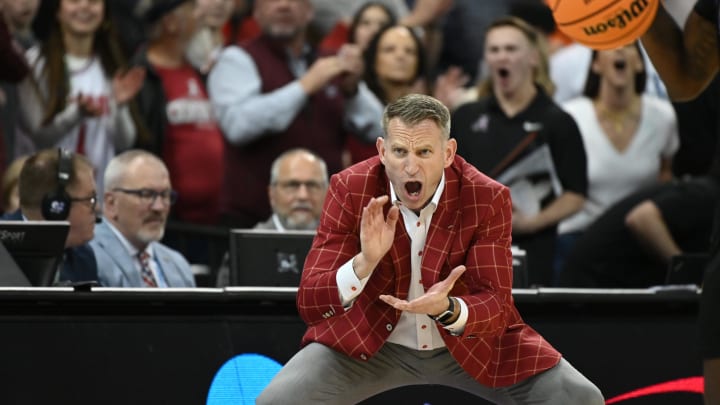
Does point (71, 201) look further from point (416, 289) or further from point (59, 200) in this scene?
point (416, 289)

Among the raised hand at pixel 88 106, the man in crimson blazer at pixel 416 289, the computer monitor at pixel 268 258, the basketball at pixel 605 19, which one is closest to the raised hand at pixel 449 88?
the raised hand at pixel 88 106

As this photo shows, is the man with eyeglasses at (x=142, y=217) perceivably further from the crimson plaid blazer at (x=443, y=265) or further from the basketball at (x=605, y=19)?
the basketball at (x=605, y=19)

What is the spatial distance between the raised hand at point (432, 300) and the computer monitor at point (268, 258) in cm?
195

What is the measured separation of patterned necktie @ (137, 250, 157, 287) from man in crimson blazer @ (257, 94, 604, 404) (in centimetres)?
217

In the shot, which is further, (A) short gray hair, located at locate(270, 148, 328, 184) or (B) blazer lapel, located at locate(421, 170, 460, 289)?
(A) short gray hair, located at locate(270, 148, 328, 184)

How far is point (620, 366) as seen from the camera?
6.68 meters

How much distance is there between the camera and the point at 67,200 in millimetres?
7094

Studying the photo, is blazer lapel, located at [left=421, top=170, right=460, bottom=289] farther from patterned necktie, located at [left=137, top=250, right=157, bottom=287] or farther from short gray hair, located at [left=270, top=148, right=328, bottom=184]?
short gray hair, located at [left=270, top=148, right=328, bottom=184]

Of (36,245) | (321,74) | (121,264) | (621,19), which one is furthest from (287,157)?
(621,19)

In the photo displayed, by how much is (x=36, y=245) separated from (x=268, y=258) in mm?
1168

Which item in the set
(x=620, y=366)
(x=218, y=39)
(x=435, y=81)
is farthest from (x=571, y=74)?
(x=620, y=366)

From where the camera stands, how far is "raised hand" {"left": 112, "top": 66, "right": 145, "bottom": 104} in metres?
9.17

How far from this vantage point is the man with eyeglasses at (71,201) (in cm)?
711

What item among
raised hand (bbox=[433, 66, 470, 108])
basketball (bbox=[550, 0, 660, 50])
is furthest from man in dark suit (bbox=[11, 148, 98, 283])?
raised hand (bbox=[433, 66, 470, 108])
